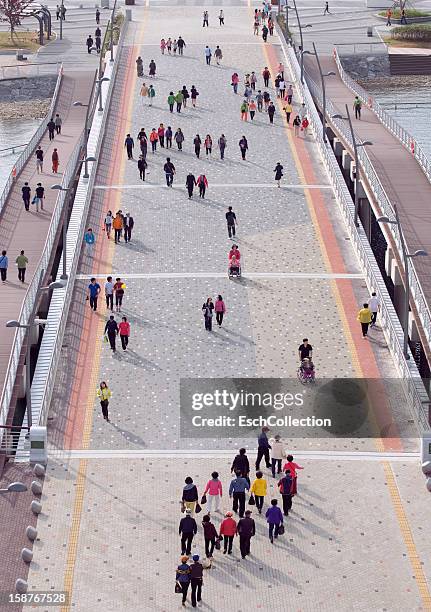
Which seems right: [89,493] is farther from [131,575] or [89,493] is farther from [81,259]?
[81,259]

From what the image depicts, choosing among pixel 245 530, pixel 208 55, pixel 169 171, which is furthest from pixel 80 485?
pixel 208 55

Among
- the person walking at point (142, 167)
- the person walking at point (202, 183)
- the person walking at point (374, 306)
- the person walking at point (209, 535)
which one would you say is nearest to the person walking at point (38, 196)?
the person walking at point (142, 167)

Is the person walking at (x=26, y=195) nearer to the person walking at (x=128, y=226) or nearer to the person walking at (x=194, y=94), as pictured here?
the person walking at (x=128, y=226)

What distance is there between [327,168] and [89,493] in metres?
28.2

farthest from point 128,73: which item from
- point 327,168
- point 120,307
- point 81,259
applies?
point 120,307

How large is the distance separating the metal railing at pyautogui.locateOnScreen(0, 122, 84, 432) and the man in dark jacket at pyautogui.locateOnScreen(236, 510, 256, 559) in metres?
8.21

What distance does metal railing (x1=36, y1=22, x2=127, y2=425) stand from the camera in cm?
3869

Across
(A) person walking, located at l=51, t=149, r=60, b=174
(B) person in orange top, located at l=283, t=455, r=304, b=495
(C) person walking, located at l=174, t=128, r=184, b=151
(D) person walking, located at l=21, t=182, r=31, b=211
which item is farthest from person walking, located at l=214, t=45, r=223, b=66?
(B) person in orange top, located at l=283, t=455, r=304, b=495

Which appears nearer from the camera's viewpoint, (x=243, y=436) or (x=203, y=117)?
(x=243, y=436)

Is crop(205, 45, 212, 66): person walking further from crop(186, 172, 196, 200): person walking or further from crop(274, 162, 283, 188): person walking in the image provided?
crop(186, 172, 196, 200): person walking

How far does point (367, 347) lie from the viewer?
138 feet

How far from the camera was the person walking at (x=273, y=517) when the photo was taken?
31578 millimetres

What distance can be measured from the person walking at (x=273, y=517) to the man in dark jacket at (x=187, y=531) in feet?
5.09

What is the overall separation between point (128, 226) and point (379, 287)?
9896mm
